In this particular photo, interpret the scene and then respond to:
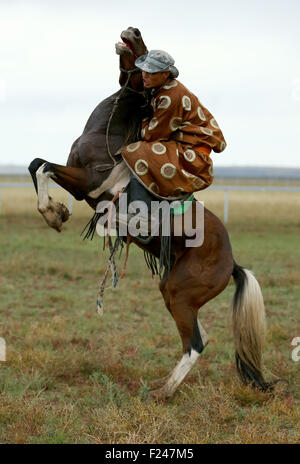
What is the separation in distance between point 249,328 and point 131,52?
240 cm

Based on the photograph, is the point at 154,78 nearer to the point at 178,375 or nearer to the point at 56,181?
the point at 56,181

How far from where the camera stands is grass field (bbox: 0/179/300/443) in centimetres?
403

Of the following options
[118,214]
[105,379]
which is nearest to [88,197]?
[118,214]

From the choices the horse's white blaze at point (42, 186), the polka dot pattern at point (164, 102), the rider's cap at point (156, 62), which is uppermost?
the rider's cap at point (156, 62)

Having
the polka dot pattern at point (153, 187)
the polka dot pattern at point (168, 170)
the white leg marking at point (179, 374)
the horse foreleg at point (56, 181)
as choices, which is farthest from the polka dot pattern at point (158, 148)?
the white leg marking at point (179, 374)

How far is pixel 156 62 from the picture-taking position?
4359mm

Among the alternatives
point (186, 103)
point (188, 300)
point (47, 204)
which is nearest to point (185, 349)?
point (188, 300)

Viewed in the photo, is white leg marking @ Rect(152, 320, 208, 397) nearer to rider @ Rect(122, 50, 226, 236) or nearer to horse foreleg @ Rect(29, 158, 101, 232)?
rider @ Rect(122, 50, 226, 236)

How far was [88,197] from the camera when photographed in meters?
4.62

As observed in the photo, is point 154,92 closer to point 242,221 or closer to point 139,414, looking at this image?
point 139,414

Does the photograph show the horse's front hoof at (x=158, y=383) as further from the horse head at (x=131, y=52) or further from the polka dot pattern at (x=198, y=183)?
the horse head at (x=131, y=52)

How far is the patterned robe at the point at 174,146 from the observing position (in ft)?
14.5

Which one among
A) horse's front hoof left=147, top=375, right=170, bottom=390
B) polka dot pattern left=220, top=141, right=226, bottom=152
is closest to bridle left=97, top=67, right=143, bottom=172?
polka dot pattern left=220, top=141, right=226, bottom=152

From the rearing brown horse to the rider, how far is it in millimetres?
183
